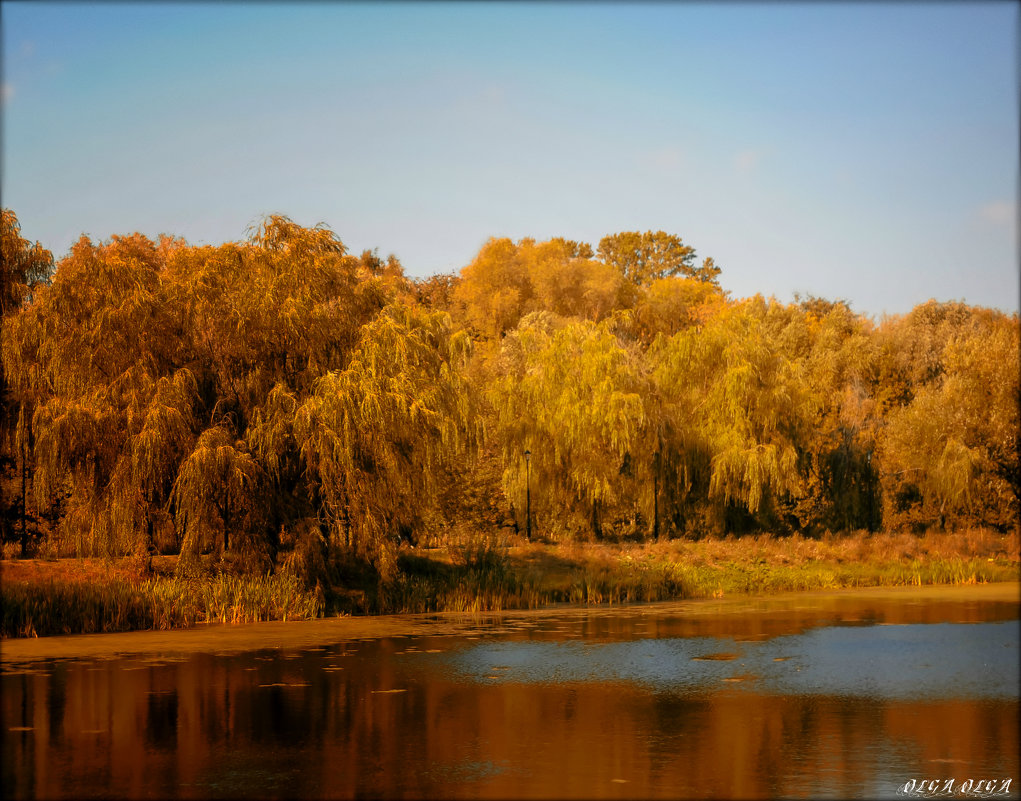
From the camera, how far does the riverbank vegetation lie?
24.6m

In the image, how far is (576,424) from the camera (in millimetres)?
38375

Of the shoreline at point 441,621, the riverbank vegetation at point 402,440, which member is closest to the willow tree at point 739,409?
the riverbank vegetation at point 402,440

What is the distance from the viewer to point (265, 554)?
83.3 feet

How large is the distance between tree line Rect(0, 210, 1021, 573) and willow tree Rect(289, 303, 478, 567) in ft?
0.21

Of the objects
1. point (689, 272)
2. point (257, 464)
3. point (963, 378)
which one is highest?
point (689, 272)

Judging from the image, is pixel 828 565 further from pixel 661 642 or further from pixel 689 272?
pixel 689 272

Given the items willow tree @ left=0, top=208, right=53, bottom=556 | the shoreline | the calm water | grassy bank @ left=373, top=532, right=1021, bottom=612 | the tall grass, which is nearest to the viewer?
the calm water

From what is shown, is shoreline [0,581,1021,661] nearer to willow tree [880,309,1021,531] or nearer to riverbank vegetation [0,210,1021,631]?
riverbank vegetation [0,210,1021,631]

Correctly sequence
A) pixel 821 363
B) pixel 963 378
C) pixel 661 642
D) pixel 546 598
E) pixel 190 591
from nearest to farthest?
pixel 661 642 < pixel 190 591 < pixel 546 598 < pixel 963 378 < pixel 821 363

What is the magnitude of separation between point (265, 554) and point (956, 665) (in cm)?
1520

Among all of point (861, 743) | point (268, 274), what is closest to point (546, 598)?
point (268, 274)

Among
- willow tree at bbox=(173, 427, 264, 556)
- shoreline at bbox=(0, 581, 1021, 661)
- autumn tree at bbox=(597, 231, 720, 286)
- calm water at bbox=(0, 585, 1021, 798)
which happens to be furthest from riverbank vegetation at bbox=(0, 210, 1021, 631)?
autumn tree at bbox=(597, 231, 720, 286)

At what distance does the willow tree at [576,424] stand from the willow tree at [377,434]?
11973mm

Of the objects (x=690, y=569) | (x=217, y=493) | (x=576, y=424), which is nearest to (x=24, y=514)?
(x=217, y=493)
